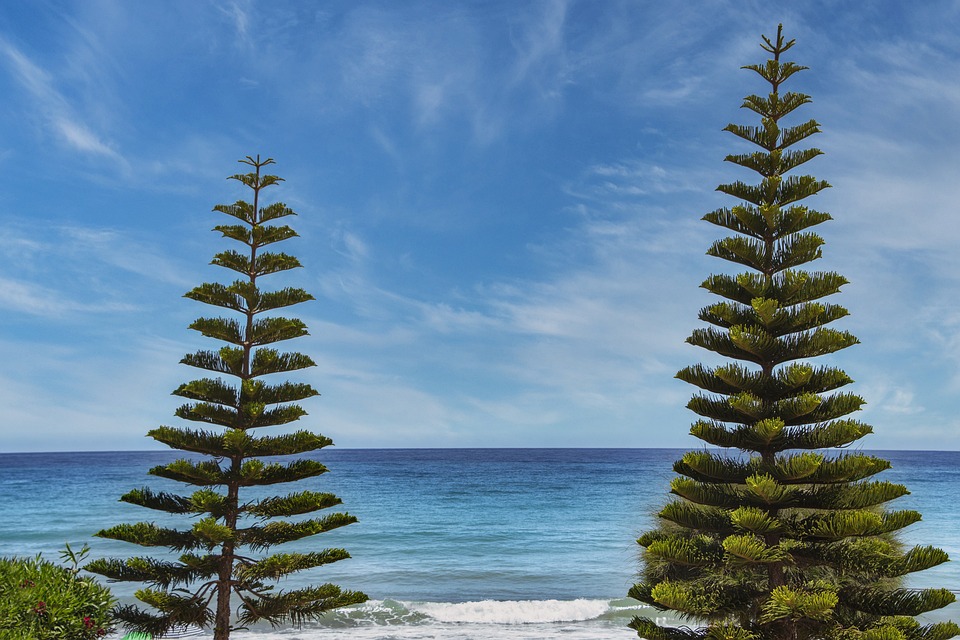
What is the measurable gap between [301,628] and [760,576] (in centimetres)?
854

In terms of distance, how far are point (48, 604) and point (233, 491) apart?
310cm

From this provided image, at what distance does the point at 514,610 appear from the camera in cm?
1477

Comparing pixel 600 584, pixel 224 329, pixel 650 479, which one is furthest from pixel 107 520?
pixel 650 479

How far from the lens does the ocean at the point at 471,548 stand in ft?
46.4

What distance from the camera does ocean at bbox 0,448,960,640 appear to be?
46.4 feet

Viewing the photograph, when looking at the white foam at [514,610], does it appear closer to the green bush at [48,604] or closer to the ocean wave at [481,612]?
the ocean wave at [481,612]

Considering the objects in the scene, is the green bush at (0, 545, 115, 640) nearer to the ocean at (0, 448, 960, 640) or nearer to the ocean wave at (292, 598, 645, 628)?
the ocean at (0, 448, 960, 640)

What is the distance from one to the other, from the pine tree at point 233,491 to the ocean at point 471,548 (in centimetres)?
454

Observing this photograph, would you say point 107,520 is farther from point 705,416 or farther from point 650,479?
point 650,479

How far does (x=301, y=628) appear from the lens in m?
13.7

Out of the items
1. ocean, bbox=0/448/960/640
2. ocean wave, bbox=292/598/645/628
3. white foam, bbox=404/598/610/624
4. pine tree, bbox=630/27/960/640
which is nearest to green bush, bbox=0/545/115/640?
pine tree, bbox=630/27/960/640

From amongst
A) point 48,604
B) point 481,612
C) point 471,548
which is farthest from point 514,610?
point 48,604

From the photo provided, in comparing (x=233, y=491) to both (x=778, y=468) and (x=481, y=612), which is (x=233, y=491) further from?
(x=481, y=612)

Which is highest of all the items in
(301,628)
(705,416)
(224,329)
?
(224,329)
